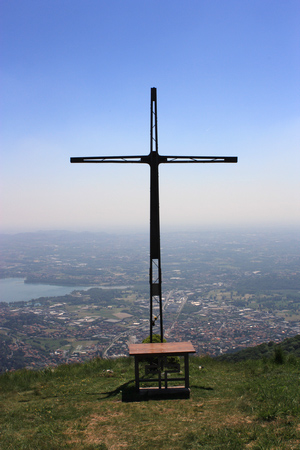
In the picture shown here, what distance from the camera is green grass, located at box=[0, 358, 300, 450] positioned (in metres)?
4.90

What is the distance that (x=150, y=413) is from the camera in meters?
6.30

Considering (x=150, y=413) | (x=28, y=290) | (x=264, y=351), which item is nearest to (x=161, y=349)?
(x=150, y=413)

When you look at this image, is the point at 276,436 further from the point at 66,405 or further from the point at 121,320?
the point at 121,320

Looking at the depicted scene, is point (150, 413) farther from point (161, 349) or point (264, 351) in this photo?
point (264, 351)

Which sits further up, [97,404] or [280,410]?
[280,410]

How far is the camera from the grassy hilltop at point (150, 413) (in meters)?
4.90

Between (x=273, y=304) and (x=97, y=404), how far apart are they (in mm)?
55935

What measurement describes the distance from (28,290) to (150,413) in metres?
78.5

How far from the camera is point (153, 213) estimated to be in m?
9.55

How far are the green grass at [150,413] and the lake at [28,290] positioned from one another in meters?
62.9

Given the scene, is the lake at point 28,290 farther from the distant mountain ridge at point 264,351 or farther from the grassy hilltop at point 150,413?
the grassy hilltop at point 150,413

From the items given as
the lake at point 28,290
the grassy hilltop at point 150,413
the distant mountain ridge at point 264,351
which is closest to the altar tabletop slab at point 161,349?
the grassy hilltop at point 150,413

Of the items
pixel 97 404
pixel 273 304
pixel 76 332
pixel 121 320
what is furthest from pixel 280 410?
pixel 273 304

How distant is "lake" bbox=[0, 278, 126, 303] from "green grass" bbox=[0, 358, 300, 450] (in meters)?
62.9
